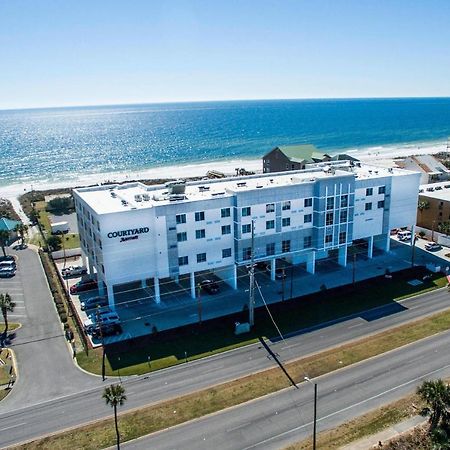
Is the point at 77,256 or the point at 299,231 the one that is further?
the point at 77,256

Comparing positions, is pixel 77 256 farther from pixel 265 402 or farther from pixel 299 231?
pixel 265 402

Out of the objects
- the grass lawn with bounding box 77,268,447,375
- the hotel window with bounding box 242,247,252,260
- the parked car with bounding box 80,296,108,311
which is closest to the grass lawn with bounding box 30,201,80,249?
the parked car with bounding box 80,296,108,311

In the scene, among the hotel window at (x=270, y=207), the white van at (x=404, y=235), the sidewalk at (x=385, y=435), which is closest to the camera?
the sidewalk at (x=385, y=435)

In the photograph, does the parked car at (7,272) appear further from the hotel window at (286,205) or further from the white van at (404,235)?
the white van at (404,235)

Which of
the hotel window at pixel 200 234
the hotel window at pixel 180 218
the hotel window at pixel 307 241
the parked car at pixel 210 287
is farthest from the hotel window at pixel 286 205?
the hotel window at pixel 180 218

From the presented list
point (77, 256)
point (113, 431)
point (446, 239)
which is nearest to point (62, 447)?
point (113, 431)

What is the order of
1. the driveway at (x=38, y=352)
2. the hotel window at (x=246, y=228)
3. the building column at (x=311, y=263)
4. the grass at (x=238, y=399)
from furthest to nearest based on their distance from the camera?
1. the building column at (x=311, y=263)
2. the hotel window at (x=246, y=228)
3. the driveway at (x=38, y=352)
4. the grass at (x=238, y=399)

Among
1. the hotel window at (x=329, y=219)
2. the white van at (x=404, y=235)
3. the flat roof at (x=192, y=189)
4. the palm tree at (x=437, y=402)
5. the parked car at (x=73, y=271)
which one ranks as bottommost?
the parked car at (x=73, y=271)
